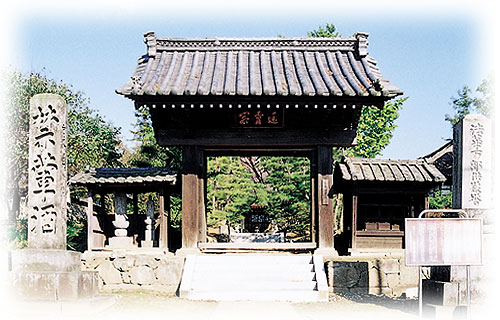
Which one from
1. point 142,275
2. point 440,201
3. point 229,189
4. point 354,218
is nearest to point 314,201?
point 354,218

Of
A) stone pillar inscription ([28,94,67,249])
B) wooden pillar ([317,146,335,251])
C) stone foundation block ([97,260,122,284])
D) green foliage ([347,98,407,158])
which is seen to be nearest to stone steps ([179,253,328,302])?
wooden pillar ([317,146,335,251])

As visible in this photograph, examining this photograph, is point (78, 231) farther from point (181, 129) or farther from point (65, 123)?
point (65, 123)

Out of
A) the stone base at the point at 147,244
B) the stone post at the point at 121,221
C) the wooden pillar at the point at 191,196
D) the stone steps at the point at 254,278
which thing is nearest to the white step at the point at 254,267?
the stone steps at the point at 254,278

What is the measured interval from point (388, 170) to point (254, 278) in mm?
5011

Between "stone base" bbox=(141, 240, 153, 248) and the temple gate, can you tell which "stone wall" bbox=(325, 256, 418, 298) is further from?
"stone base" bbox=(141, 240, 153, 248)

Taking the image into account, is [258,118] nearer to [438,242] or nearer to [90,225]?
[90,225]

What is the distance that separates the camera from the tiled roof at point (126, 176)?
43.8ft

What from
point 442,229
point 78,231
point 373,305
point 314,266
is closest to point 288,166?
point 78,231

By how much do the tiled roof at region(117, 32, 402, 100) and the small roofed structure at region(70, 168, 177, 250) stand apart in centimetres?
254

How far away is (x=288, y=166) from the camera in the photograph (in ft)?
71.4

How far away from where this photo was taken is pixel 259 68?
1371 centimetres

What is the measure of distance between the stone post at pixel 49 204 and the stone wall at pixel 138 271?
123 inches

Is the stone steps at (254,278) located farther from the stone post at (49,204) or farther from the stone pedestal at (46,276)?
the stone pedestal at (46,276)

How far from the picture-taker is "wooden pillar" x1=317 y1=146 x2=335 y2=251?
12883 mm
